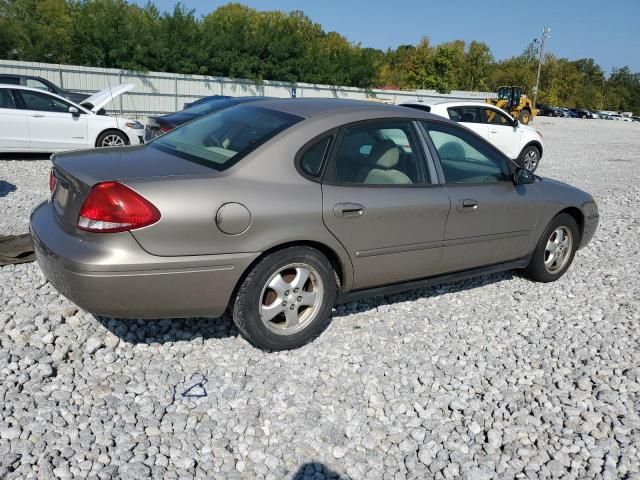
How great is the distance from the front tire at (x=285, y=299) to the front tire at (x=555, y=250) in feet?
7.72

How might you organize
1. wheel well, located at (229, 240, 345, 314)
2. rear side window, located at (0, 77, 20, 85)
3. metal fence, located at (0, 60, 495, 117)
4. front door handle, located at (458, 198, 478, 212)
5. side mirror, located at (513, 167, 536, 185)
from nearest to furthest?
wheel well, located at (229, 240, 345, 314), front door handle, located at (458, 198, 478, 212), side mirror, located at (513, 167, 536, 185), rear side window, located at (0, 77, 20, 85), metal fence, located at (0, 60, 495, 117)

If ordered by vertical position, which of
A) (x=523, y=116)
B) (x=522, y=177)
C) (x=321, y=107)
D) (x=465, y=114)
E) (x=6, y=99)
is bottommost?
(x=522, y=177)

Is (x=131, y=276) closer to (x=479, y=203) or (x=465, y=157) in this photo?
(x=479, y=203)

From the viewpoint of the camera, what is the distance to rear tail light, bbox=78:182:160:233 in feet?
10.2

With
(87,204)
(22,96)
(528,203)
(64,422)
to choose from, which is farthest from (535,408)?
(22,96)

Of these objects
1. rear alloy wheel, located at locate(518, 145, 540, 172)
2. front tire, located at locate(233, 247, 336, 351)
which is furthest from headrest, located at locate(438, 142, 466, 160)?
rear alloy wheel, located at locate(518, 145, 540, 172)

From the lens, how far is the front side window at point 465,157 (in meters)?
4.41

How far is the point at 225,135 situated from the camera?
3.95 meters

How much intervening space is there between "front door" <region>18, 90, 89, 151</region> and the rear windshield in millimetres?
7429

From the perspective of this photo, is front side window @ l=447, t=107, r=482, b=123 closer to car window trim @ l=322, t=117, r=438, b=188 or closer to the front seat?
car window trim @ l=322, t=117, r=438, b=188

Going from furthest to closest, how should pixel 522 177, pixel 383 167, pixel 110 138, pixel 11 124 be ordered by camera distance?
pixel 110 138 < pixel 11 124 < pixel 522 177 < pixel 383 167

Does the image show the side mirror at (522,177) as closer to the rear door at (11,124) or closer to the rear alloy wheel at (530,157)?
the rear door at (11,124)

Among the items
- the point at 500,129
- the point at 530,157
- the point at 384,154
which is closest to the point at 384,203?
the point at 384,154

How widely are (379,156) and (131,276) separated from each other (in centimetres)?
188
